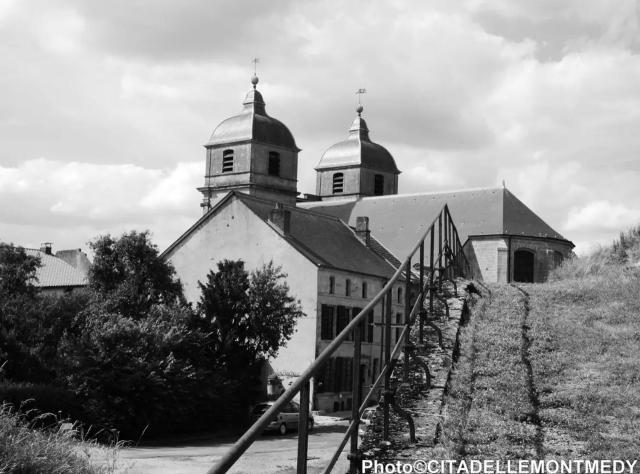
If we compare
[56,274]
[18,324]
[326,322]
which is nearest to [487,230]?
[326,322]

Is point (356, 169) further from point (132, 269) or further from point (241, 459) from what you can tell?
point (241, 459)

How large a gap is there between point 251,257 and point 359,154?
26.9m

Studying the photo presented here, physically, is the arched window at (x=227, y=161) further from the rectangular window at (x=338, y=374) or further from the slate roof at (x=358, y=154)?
the rectangular window at (x=338, y=374)

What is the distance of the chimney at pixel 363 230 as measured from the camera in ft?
158

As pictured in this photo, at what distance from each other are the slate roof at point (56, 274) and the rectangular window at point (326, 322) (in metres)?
25.0

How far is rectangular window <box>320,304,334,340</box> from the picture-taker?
39.1m

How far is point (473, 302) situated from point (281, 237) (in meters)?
29.6

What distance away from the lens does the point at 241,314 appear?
35.3 m

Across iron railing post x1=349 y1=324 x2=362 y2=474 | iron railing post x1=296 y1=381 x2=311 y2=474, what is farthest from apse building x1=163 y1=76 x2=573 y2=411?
iron railing post x1=296 y1=381 x2=311 y2=474

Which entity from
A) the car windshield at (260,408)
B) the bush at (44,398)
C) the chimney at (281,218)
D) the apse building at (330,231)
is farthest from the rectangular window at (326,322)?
the bush at (44,398)

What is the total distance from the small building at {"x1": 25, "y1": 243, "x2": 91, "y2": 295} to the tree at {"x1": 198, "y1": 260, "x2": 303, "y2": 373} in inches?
985

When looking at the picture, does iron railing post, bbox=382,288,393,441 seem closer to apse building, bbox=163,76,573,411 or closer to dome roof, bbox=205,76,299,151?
apse building, bbox=163,76,573,411

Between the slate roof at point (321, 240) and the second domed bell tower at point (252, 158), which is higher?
the second domed bell tower at point (252, 158)

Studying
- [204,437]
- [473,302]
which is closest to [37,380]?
[204,437]
